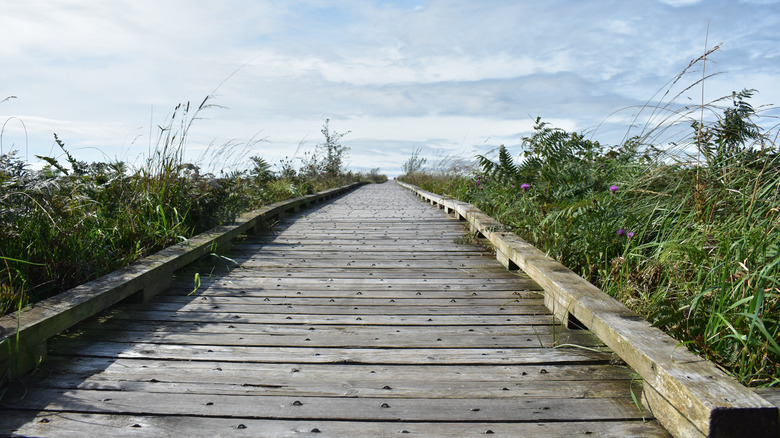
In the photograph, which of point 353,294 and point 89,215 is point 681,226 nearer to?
point 353,294

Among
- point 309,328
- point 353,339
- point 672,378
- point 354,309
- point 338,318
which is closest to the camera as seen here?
point 672,378

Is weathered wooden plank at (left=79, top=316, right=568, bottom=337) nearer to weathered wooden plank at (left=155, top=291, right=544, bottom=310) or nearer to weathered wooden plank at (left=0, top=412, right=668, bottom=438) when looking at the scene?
weathered wooden plank at (left=155, top=291, right=544, bottom=310)

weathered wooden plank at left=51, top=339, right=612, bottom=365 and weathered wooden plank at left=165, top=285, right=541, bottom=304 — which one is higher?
weathered wooden plank at left=165, top=285, right=541, bottom=304

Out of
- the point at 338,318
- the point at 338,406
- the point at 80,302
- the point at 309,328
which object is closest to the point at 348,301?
the point at 338,318

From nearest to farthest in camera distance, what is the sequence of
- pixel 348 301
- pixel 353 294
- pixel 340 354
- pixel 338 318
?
pixel 340 354 → pixel 338 318 → pixel 348 301 → pixel 353 294

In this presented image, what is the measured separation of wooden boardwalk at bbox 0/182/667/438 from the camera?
1478mm

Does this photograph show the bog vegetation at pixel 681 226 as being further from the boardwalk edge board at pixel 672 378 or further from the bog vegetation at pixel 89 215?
the bog vegetation at pixel 89 215

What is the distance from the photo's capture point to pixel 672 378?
1.38m

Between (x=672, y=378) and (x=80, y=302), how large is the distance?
91.4 inches

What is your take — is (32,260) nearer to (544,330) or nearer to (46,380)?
(46,380)

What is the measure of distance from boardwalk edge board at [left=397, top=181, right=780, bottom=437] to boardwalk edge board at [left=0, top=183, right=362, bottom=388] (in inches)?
87.4

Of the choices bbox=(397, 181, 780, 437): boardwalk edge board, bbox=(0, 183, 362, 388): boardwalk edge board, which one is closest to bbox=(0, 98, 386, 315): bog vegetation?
bbox=(0, 183, 362, 388): boardwalk edge board

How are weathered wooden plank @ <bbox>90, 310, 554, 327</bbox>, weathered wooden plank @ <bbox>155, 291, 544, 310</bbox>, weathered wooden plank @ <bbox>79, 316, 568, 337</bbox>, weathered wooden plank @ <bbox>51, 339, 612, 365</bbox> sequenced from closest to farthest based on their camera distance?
weathered wooden plank @ <bbox>51, 339, 612, 365</bbox>, weathered wooden plank @ <bbox>79, 316, 568, 337</bbox>, weathered wooden plank @ <bbox>90, 310, 554, 327</bbox>, weathered wooden plank @ <bbox>155, 291, 544, 310</bbox>

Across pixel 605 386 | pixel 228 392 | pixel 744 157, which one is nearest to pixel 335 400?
pixel 228 392
